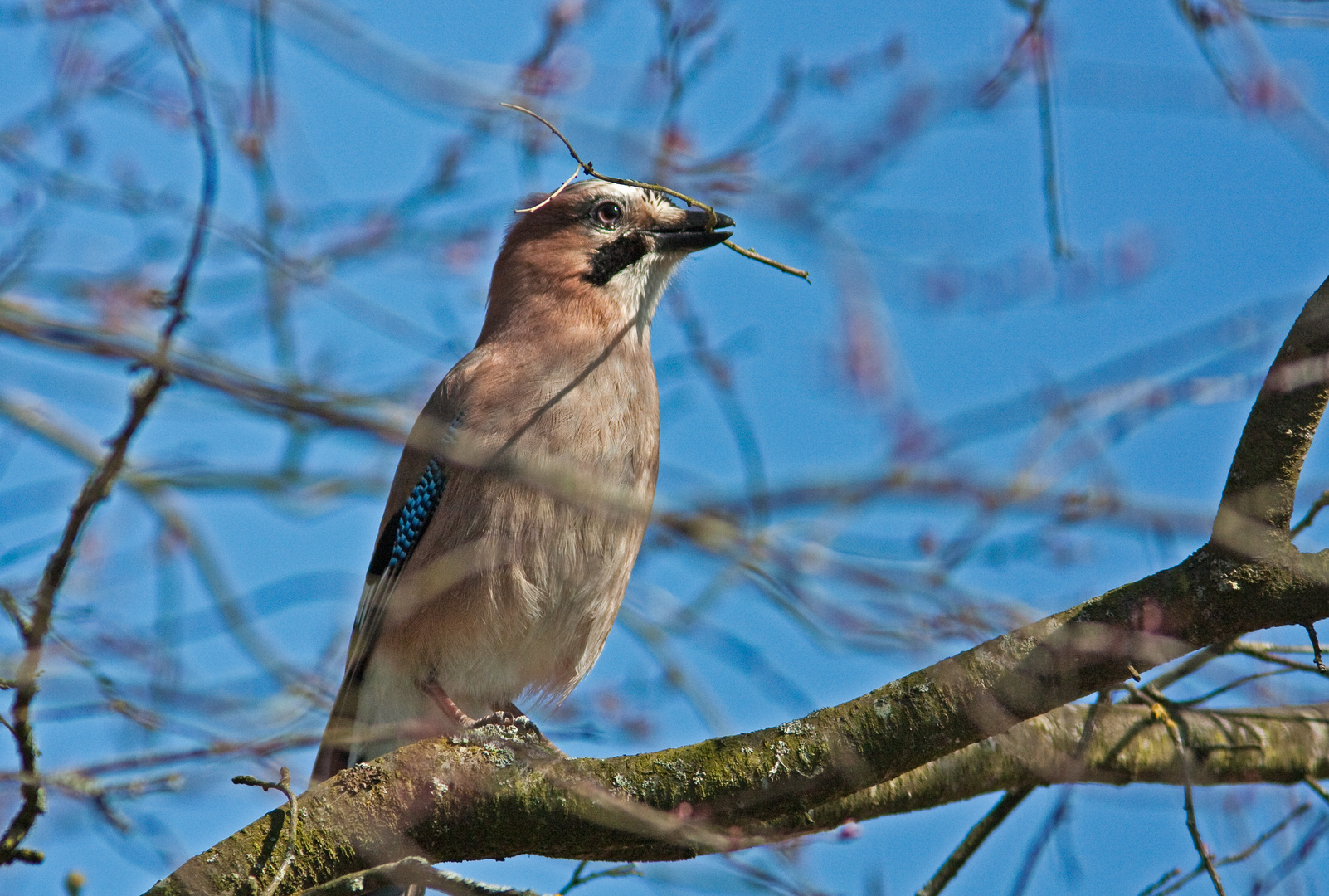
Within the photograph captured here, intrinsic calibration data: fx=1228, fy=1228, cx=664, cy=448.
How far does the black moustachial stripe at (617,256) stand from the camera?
18.4ft

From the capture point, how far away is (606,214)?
18.9ft

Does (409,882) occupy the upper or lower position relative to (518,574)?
lower

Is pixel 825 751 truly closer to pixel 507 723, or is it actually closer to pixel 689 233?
pixel 507 723

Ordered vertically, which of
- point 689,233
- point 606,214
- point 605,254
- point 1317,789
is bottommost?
point 1317,789

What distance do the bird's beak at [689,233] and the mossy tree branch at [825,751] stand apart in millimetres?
2635

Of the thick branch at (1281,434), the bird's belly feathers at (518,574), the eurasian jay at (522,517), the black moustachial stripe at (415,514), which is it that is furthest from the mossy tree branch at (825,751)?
the black moustachial stripe at (415,514)

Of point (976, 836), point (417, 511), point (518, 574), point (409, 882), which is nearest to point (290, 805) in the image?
point (409, 882)

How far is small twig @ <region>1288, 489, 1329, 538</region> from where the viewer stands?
3701mm

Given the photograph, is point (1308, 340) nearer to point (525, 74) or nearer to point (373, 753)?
point (525, 74)

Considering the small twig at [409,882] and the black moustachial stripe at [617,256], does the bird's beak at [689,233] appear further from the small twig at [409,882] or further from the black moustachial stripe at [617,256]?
the small twig at [409,882]

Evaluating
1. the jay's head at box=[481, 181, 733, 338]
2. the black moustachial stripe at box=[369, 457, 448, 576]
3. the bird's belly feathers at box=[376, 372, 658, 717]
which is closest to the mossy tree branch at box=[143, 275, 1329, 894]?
the bird's belly feathers at box=[376, 372, 658, 717]

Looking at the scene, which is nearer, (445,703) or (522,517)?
(522,517)

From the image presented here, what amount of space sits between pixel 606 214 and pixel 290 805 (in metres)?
3.24

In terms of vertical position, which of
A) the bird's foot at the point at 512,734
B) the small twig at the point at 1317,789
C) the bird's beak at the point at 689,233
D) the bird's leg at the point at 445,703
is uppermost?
the bird's beak at the point at 689,233
